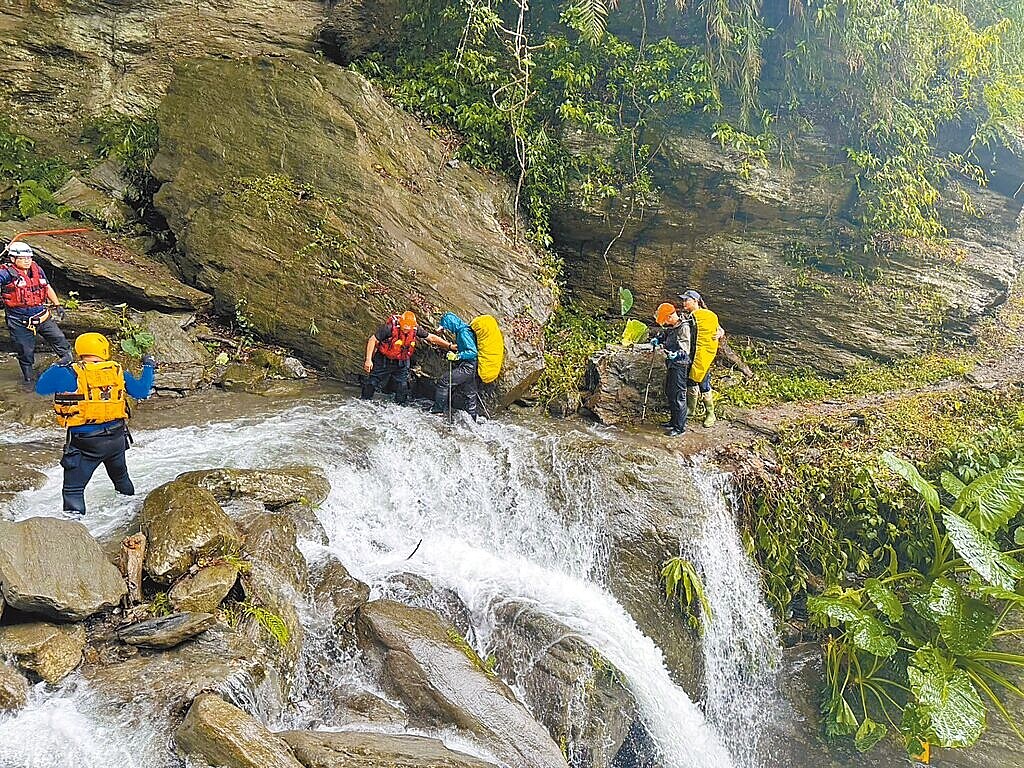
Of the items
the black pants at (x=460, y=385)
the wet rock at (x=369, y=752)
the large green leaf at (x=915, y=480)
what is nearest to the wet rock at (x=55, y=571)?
the wet rock at (x=369, y=752)

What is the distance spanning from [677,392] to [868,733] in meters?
4.64

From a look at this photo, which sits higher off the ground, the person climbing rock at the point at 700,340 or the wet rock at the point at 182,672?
the person climbing rock at the point at 700,340

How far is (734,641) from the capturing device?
25.6 feet

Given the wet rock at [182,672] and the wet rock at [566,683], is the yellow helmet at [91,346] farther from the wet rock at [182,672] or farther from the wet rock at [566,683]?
the wet rock at [566,683]

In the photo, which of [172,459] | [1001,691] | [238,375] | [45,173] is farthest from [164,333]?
[1001,691]

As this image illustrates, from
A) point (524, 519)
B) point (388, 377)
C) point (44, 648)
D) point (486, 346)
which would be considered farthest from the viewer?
point (388, 377)

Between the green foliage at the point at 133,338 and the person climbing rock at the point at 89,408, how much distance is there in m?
4.03

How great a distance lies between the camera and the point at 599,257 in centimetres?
1344

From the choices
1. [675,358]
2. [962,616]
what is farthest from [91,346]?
[962,616]

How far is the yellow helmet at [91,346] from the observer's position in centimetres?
587

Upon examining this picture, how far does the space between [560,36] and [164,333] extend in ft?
32.0

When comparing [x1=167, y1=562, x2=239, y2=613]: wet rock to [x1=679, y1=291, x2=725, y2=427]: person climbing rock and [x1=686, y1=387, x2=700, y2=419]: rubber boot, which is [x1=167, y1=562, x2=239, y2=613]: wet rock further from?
[x1=686, y1=387, x2=700, y2=419]: rubber boot

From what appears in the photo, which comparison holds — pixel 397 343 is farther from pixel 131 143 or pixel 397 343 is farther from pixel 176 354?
pixel 131 143

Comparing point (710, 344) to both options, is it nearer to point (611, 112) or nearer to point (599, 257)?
point (599, 257)
